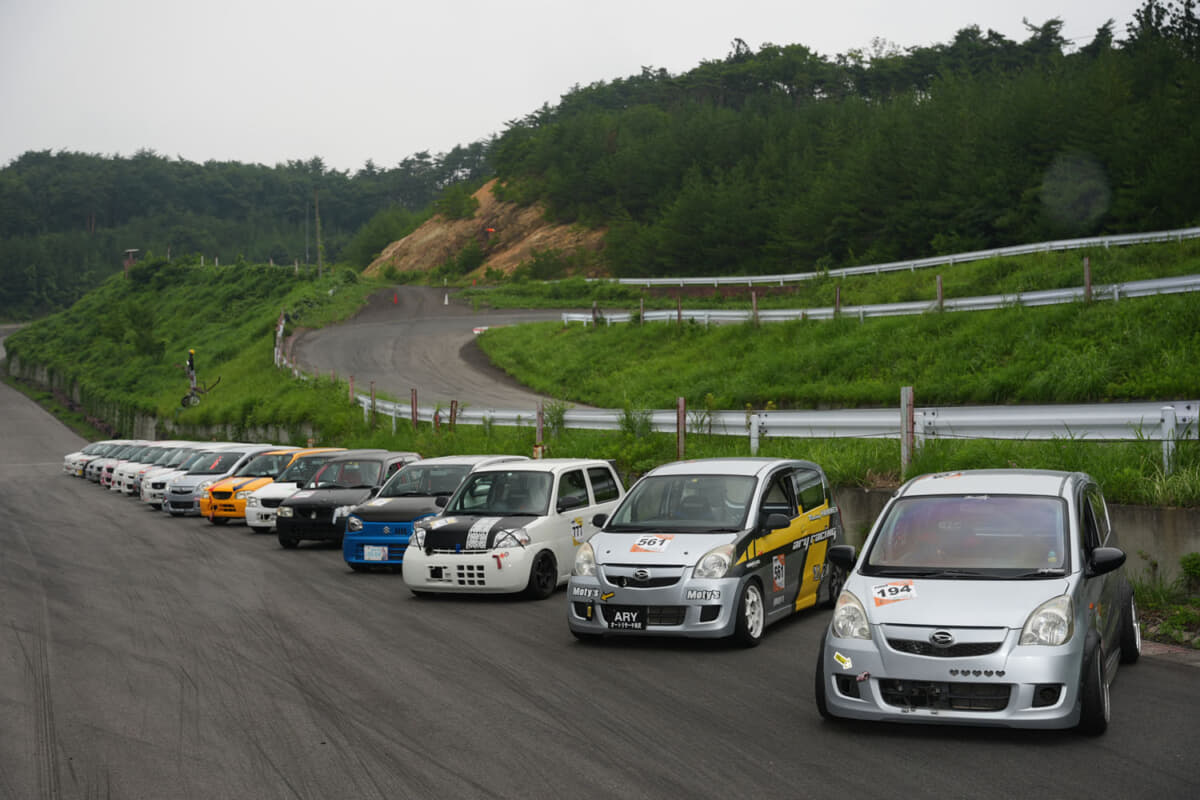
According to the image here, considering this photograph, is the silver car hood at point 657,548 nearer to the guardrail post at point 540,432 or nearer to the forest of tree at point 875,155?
the guardrail post at point 540,432

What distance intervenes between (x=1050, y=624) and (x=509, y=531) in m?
7.16

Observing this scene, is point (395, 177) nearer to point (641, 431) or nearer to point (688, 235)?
point (688, 235)

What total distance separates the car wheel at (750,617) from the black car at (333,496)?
31.1 ft

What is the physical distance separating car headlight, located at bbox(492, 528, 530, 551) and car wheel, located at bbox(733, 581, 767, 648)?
142 inches

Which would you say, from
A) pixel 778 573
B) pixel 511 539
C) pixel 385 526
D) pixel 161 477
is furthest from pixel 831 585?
pixel 161 477

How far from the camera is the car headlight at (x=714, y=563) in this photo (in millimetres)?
9664

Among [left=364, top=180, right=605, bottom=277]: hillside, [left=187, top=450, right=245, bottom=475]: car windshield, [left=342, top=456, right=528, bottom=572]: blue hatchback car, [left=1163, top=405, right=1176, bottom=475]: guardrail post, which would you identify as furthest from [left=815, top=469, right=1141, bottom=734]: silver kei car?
[left=364, top=180, right=605, bottom=277]: hillside

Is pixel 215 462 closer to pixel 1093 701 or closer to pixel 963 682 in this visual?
pixel 963 682

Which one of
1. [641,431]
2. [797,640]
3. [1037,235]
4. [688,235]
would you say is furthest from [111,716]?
[688,235]

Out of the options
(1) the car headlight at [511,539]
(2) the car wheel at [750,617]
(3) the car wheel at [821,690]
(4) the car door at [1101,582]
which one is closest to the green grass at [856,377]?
(4) the car door at [1101,582]

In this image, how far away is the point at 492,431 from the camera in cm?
2614

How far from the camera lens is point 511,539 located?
12.8 m

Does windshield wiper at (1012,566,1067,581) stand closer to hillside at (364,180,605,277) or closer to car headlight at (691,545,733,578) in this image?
→ car headlight at (691,545,733,578)

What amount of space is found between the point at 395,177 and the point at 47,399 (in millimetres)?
119877
